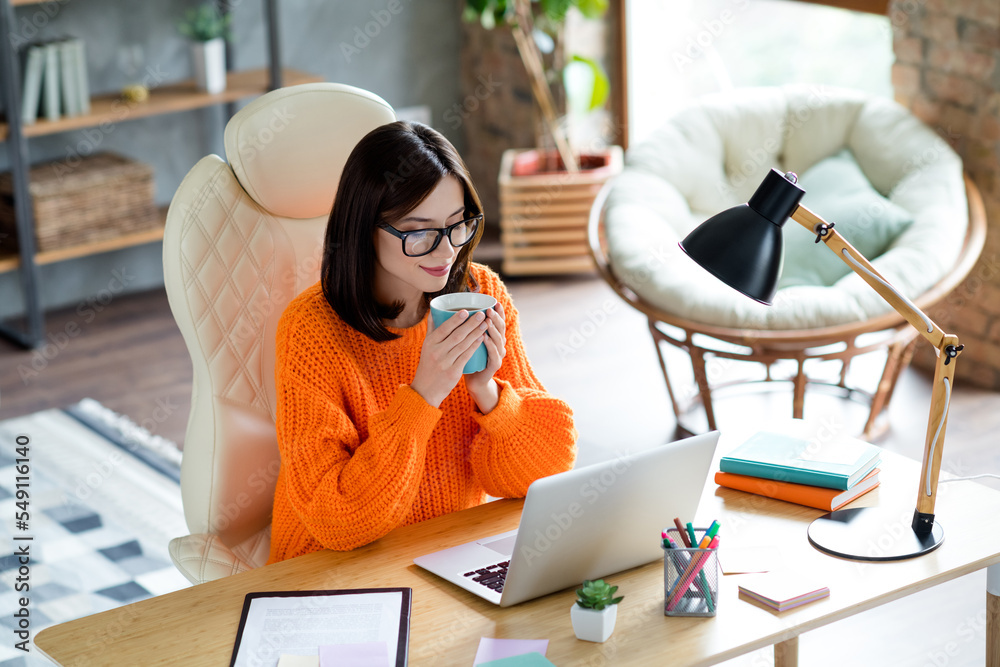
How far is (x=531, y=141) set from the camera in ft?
16.4

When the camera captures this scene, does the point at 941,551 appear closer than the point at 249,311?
Yes

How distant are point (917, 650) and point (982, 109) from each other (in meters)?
1.79

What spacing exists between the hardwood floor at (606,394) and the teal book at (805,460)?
72 centimetres

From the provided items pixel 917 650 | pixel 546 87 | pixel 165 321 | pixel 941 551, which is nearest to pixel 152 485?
pixel 165 321

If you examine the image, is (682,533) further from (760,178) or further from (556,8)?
(556,8)

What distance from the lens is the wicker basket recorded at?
3.88m

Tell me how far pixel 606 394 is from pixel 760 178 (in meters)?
0.85

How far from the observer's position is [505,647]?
1.22 meters

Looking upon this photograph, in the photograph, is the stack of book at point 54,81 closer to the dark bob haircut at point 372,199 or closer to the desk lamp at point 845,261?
the dark bob haircut at point 372,199

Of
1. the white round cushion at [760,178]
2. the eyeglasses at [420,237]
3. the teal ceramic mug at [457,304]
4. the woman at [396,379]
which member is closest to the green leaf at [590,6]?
the white round cushion at [760,178]

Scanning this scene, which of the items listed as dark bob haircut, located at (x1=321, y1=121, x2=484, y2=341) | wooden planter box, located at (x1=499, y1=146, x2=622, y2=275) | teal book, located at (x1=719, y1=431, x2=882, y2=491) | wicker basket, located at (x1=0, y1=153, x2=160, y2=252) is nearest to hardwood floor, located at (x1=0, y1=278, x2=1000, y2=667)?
wooden planter box, located at (x1=499, y1=146, x2=622, y2=275)

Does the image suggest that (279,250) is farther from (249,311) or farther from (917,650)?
(917,650)

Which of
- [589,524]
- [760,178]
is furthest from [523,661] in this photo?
[760,178]

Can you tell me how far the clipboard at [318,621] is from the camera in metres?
1.23
